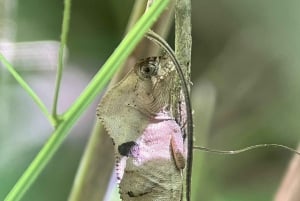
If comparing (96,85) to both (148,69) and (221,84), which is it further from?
(221,84)

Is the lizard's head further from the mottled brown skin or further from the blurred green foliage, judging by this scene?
the blurred green foliage

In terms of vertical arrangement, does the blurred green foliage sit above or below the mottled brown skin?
below

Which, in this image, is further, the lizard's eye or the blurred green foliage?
the blurred green foliage

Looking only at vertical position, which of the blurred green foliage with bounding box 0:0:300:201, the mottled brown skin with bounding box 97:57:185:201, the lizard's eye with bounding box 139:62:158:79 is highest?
the lizard's eye with bounding box 139:62:158:79

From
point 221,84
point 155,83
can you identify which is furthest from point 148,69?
point 221,84

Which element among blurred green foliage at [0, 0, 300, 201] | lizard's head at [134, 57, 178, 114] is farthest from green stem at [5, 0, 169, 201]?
blurred green foliage at [0, 0, 300, 201]

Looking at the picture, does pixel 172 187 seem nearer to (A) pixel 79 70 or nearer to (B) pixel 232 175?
(B) pixel 232 175

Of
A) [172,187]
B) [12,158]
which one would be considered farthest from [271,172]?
[172,187]
